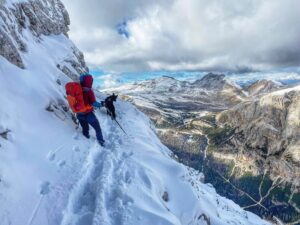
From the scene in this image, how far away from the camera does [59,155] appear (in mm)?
17766

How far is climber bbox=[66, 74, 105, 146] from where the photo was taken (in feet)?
69.8

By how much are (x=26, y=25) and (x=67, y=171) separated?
2250cm

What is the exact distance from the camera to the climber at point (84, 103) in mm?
21281

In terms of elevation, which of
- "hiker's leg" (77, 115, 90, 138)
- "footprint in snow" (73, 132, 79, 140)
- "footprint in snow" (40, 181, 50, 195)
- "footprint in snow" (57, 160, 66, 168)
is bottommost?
"footprint in snow" (40, 181, 50, 195)

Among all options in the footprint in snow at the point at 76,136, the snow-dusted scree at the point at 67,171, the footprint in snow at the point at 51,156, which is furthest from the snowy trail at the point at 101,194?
the footprint in snow at the point at 51,156

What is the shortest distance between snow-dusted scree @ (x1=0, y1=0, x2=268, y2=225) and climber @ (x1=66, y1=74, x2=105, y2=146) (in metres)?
0.91

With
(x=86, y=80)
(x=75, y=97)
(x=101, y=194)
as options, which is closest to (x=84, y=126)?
(x=75, y=97)

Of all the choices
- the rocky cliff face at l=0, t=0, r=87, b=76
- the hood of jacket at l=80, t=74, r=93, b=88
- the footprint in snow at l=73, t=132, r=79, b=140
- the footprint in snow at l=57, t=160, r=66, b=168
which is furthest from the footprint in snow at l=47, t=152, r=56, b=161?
the rocky cliff face at l=0, t=0, r=87, b=76

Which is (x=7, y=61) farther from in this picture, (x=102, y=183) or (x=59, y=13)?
(x=59, y=13)

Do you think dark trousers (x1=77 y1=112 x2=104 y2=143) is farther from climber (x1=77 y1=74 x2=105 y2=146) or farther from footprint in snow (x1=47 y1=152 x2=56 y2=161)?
footprint in snow (x1=47 y1=152 x2=56 y2=161)

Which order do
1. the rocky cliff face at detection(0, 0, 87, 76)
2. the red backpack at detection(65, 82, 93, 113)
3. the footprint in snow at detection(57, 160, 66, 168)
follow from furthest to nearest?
the rocky cliff face at detection(0, 0, 87, 76) → the red backpack at detection(65, 82, 93, 113) → the footprint in snow at detection(57, 160, 66, 168)

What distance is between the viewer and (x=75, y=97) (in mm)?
21391

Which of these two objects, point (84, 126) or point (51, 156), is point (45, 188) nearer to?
point (51, 156)

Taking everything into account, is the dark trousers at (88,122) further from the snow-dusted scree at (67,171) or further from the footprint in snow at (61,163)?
the footprint in snow at (61,163)
